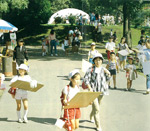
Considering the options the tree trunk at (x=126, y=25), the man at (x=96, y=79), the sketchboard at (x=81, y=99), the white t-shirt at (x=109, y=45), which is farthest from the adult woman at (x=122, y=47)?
the sketchboard at (x=81, y=99)

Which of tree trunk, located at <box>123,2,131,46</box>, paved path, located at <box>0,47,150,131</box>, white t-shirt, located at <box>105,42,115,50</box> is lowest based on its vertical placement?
paved path, located at <box>0,47,150,131</box>

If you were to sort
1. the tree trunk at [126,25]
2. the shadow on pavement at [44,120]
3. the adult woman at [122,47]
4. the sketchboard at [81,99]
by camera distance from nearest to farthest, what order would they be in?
→ the sketchboard at [81,99] → the shadow on pavement at [44,120] → the adult woman at [122,47] → the tree trunk at [126,25]

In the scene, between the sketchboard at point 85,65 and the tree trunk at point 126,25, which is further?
the tree trunk at point 126,25

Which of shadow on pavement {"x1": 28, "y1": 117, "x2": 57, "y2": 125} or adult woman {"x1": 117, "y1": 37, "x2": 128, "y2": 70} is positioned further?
adult woman {"x1": 117, "y1": 37, "x2": 128, "y2": 70}

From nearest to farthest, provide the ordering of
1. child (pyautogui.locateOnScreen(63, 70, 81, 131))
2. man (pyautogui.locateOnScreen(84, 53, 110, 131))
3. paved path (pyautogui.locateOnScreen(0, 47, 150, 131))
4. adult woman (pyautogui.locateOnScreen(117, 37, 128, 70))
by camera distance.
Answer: child (pyautogui.locateOnScreen(63, 70, 81, 131)) → man (pyautogui.locateOnScreen(84, 53, 110, 131)) → paved path (pyautogui.locateOnScreen(0, 47, 150, 131)) → adult woman (pyautogui.locateOnScreen(117, 37, 128, 70))

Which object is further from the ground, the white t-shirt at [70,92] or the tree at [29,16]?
the tree at [29,16]

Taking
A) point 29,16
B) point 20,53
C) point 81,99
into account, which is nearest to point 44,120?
point 81,99

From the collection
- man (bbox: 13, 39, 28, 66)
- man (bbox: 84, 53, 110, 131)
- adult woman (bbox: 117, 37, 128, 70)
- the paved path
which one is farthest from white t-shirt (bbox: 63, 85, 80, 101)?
adult woman (bbox: 117, 37, 128, 70)

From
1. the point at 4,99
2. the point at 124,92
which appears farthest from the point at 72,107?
the point at 124,92

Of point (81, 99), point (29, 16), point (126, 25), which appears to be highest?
point (29, 16)

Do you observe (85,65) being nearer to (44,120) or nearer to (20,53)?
(44,120)

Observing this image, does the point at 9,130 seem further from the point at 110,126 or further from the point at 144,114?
the point at 144,114

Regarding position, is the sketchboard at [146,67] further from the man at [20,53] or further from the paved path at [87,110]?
the man at [20,53]

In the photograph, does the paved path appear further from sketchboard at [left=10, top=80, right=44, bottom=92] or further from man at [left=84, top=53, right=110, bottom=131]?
sketchboard at [left=10, top=80, right=44, bottom=92]
